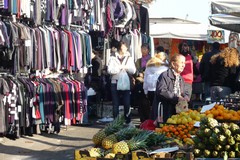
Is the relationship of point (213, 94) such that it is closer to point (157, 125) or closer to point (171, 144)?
point (157, 125)

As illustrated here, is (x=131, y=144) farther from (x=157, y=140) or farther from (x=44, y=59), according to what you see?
(x=44, y=59)

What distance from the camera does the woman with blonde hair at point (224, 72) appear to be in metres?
13.5

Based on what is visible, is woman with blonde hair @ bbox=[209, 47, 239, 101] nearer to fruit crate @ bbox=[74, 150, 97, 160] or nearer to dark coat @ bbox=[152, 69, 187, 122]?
dark coat @ bbox=[152, 69, 187, 122]

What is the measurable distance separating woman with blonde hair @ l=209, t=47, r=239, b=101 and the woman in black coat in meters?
4.06

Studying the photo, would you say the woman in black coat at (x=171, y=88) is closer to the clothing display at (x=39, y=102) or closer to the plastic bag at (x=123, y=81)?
the clothing display at (x=39, y=102)

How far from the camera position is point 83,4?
14789 millimetres

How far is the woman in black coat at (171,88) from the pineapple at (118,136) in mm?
1964

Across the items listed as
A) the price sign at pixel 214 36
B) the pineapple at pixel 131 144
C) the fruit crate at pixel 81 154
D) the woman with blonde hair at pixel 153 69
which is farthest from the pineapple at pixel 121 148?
the price sign at pixel 214 36

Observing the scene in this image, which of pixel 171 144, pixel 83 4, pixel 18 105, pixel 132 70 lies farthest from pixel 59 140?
pixel 171 144

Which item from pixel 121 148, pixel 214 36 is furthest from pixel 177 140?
pixel 214 36

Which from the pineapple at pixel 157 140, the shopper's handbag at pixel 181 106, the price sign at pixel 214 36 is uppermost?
the pineapple at pixel 157 140

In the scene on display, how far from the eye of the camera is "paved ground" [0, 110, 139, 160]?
36.0ft

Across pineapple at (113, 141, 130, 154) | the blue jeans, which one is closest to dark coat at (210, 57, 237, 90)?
the blue jeans

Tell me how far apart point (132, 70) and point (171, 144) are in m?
7.48
